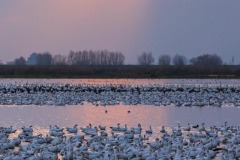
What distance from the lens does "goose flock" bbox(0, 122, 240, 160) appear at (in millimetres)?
13656

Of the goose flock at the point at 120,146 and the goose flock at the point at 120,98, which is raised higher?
the goose flock at the point at 120,98

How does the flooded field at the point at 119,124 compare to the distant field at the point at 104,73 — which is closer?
the flooded field at the point at 119,124

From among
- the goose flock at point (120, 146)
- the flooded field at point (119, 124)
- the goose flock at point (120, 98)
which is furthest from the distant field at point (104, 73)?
the goose flock at point (120, 146)

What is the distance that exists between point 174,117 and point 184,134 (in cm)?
576

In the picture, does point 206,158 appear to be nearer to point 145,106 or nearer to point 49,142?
point 49,142

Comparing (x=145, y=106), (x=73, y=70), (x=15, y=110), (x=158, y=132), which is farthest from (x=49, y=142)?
(x=73, y=70)

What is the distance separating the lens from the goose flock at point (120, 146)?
538 inches

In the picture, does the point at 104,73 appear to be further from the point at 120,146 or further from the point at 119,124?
the point at 120,146

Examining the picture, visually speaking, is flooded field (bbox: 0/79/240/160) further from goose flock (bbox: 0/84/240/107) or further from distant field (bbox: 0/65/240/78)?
distant field (bbox: 0/65/240/78)

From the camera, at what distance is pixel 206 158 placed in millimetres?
13375

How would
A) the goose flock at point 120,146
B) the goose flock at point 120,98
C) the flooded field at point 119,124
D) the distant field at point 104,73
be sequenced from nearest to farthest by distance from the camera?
the goose flock at point 120,146, the flooded field at point 119,124, the goose flock at point 120,98, the distant field at point 104,73

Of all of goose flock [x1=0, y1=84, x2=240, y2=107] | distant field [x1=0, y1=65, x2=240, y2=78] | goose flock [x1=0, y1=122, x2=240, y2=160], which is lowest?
goose flock [x1=0, y1=122, x2=240, y2=160]

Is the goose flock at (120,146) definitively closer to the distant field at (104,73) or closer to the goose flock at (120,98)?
the goose flock at (120,98)

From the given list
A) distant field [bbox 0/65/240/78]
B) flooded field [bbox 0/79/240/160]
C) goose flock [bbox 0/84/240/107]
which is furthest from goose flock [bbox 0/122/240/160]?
distant field [bbox 0/65/240/78]
